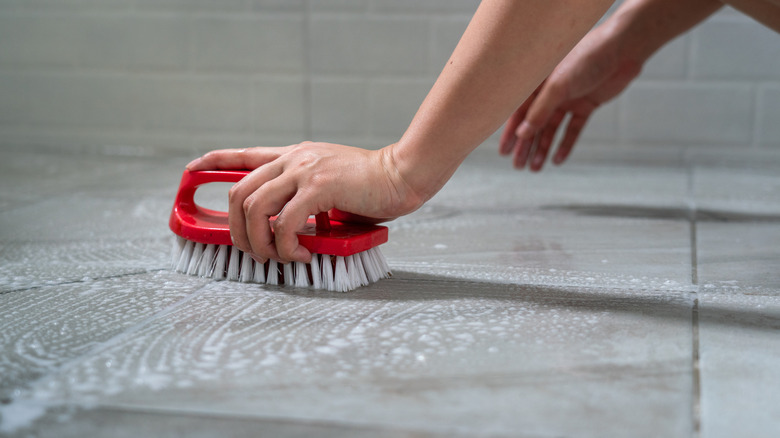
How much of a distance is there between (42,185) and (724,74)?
71.0 inches

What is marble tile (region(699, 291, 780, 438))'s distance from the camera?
0.52 meters

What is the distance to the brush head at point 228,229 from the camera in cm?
81

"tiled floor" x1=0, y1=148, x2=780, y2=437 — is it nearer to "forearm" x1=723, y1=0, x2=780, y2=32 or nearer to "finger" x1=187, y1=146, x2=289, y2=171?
"finger" x1=187, y1=146, x2=289, y2=171

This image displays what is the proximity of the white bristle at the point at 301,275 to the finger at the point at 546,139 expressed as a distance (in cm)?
73

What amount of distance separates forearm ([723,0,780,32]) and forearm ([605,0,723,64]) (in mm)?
78

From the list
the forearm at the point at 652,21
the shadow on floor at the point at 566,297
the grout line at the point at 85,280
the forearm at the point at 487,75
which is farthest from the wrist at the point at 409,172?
the forearm at the point at 652,21

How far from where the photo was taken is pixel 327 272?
84 centimetres

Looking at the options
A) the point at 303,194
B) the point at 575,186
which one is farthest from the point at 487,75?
the point at 575,186

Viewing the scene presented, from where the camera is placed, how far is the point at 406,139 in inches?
31.8

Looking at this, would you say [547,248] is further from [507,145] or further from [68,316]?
[68,316]

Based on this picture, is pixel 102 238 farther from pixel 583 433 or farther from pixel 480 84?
pixel 583 433

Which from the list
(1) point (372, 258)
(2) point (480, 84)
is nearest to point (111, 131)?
(1) point (372, 258)

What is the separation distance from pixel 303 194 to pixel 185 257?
0.22m

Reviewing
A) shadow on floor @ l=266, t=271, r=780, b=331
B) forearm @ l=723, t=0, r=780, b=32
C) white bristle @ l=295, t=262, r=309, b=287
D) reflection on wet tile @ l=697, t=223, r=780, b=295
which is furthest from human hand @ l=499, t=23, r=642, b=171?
white bristle @ l=295, t=262, r=309, b=287
